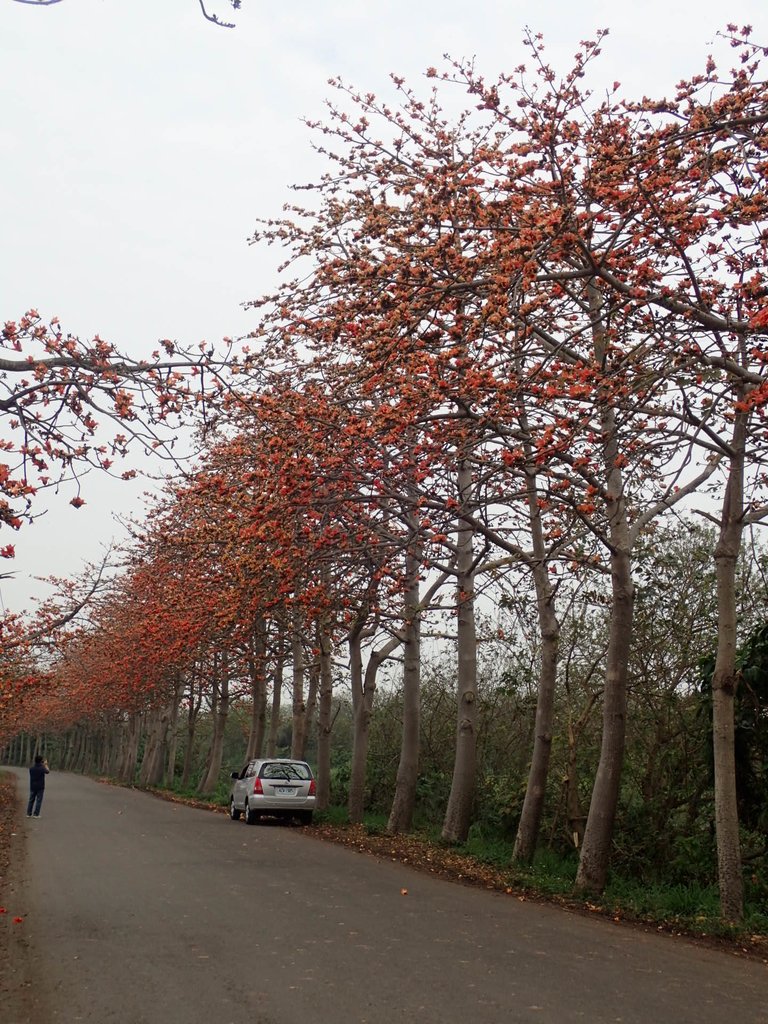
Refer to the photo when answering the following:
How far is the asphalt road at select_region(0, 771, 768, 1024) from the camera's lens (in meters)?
6.36

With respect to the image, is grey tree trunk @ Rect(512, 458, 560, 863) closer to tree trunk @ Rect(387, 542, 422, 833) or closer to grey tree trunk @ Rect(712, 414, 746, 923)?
grey tree trunk @ Rect(712, 414, 746, 923)

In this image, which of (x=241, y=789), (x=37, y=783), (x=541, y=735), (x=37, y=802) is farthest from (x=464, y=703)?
(x=37, y=802)

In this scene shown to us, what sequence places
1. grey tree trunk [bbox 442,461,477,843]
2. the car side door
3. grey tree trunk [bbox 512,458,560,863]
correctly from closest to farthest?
grey tree trunk [bbox 512,458,560,863]
grey tree trunk [bbox 442,461,477,843]
the car side door

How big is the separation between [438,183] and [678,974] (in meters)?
6.88

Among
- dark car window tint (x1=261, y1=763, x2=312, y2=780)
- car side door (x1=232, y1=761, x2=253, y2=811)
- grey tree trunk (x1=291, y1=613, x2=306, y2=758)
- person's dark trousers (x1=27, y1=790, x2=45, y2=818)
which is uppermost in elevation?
grey tree trunk (x1=291, y1=613, x2=306, y2=758)

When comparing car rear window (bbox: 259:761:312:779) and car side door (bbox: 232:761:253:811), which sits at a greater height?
car rear window (bbox: 259:761:312:779)

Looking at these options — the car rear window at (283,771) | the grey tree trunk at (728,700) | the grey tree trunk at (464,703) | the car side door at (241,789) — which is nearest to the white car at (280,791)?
the car rear window at (283,771)

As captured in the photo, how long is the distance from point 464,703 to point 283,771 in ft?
26.4

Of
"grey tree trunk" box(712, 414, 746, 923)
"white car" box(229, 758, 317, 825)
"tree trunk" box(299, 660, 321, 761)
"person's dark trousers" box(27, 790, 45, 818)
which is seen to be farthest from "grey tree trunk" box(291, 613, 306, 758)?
"grey tree trunk" box(712, 414, 746, 923)

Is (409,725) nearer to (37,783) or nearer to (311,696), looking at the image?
(311,696)

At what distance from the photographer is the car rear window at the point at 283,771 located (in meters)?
23.3

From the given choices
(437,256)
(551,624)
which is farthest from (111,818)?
(437,256)

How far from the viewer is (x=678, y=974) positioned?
7605 mm

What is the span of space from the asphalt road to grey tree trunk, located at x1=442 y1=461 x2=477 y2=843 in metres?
3.11
